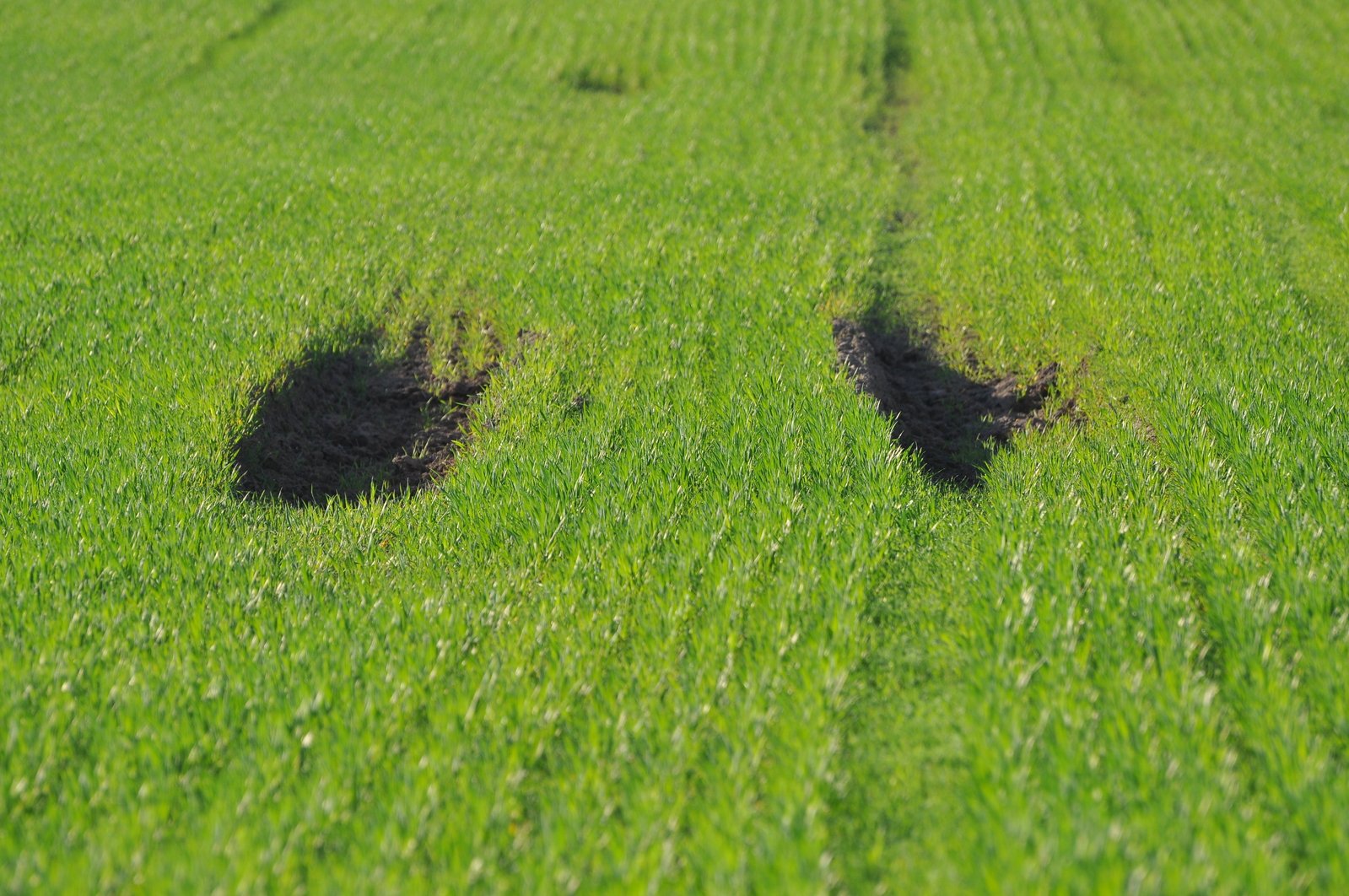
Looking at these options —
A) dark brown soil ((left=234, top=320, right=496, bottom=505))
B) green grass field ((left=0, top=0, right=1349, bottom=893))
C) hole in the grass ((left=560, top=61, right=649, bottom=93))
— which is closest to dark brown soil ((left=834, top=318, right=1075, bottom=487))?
green grass field ((left=0, top=0, right=1349, bottom=893))

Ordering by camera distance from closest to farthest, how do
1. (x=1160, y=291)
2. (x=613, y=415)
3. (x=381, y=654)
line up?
(x=381, y=654) < (x=613, y=415) < (x=1160, y=291)

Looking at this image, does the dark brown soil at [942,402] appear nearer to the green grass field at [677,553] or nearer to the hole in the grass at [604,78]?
the green grass field at [677,553]

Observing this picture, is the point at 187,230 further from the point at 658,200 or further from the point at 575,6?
the point at 575,6

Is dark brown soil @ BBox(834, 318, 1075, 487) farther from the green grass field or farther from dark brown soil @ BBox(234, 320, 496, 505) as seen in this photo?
dark brown soil @ BBox(234, 320, 496, 505)

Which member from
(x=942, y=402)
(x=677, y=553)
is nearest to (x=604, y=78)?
(x=942, y=402)

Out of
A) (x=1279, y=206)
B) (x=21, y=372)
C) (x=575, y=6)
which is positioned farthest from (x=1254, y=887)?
(x=575, y=6)

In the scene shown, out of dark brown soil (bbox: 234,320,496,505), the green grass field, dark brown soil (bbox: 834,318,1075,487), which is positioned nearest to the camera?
the green grass field
